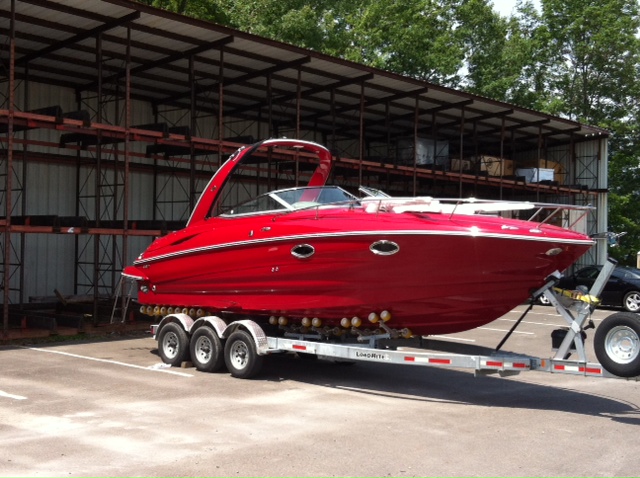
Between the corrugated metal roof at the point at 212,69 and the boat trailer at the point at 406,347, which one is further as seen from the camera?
the corrugated metal roof at the point at 212,69

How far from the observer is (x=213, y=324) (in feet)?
34.9

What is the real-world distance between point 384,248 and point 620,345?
273 centimetres

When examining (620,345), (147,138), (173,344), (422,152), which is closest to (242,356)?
(173,344)

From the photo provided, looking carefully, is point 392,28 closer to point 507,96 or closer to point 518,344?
point 507,96

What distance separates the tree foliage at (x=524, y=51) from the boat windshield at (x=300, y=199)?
2955 centimetres

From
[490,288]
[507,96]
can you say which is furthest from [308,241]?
[507,96]

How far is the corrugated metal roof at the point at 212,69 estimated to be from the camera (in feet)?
52.1

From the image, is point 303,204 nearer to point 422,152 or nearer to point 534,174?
point 422,152

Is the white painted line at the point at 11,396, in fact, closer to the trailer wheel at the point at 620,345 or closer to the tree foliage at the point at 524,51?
the trailer wheel at the point at 620,345

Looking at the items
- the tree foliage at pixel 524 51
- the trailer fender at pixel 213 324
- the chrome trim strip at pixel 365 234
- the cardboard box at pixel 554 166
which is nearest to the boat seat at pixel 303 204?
the chrome trim strip at pixel 365 234

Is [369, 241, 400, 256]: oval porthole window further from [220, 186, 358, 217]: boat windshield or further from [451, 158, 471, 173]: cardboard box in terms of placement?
[451, 158, 471, 173]: cardboard box

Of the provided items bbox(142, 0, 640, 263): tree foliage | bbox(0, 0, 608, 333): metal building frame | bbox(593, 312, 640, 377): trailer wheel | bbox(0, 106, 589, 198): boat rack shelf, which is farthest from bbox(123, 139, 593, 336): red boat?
bbox(142, 0, 640, 263): tree foliage

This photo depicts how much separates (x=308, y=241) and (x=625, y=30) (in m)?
39.7

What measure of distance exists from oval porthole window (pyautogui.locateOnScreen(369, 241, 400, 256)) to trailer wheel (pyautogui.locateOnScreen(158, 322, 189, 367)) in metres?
3.56
